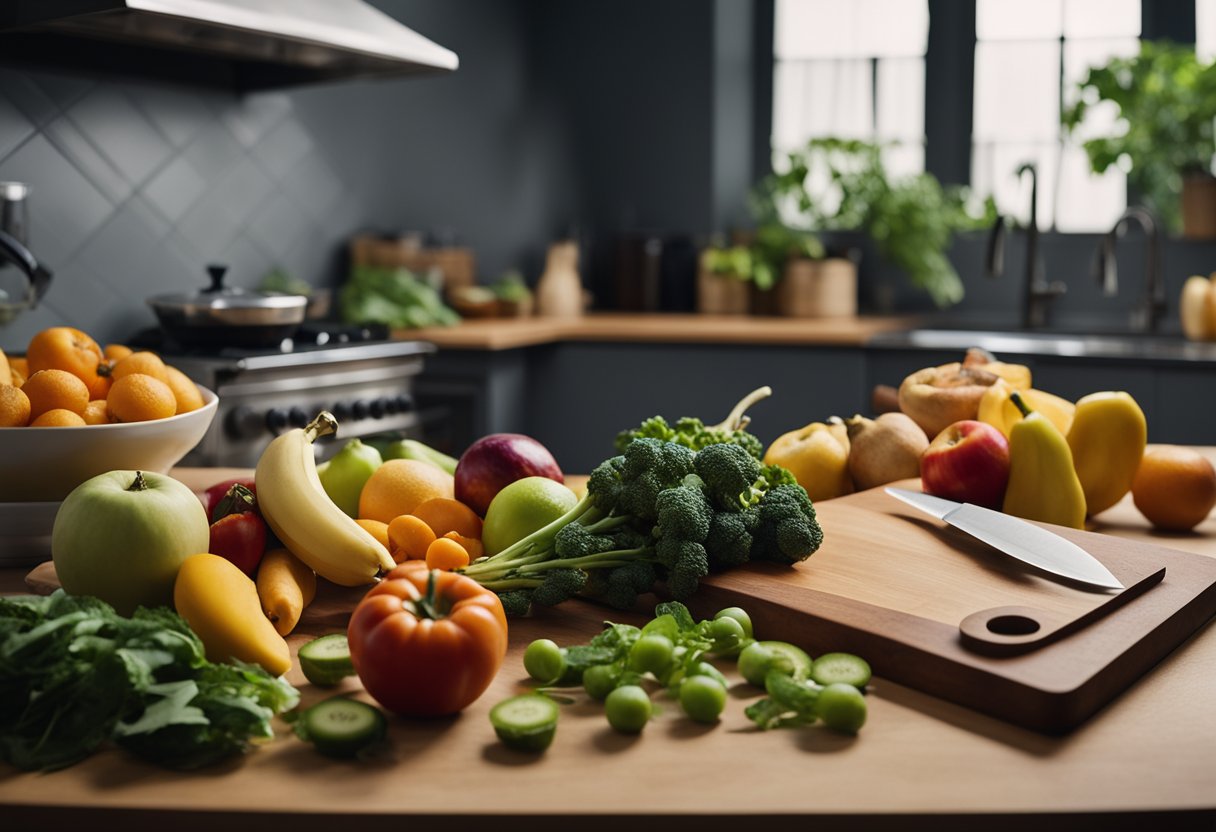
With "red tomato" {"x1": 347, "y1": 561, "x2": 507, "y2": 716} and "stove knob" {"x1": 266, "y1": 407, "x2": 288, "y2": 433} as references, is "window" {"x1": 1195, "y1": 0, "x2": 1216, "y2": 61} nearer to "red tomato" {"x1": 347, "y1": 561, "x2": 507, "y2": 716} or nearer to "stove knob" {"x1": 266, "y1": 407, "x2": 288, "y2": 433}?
"stove knob" {"x1": 266, "y1": 407, "x2": 288, "y2": 433}

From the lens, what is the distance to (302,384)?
9.79 ft

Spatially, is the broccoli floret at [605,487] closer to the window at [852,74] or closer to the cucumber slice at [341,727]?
the cucumber slice at [341,727]

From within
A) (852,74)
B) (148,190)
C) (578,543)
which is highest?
(852,74)

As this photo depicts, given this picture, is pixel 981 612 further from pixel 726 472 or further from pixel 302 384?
pixel 302 384

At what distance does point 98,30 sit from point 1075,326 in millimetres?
3317

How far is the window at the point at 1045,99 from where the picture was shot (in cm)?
464

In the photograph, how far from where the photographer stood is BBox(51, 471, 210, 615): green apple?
3.64ft

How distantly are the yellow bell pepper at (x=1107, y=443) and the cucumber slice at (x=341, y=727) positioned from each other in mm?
1079

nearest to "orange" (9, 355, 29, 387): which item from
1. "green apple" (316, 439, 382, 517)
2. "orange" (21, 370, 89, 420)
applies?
"orange" (21, 370, 89, 420)

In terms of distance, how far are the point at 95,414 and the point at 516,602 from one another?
58cm

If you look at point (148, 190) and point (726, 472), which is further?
point (148, 190)

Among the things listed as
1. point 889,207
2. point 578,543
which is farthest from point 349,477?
point 889,207

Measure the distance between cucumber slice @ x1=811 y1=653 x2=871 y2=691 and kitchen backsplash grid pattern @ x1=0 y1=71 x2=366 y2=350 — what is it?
243 cm

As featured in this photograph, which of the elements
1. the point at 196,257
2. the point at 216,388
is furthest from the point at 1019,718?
the point at 196,257
